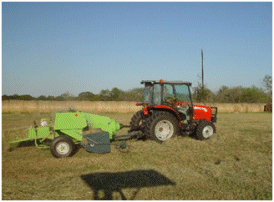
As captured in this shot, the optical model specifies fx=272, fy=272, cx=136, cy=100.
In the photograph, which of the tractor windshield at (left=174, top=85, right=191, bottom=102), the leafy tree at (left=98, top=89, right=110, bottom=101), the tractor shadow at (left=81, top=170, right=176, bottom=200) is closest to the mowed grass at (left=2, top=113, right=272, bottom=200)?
the tractor shadow at (left=81, top=170, right=176, bottom=200)

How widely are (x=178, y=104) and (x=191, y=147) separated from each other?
5.80 ft

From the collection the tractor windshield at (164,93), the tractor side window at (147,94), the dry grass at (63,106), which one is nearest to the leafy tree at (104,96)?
the dry grass at (63,106)

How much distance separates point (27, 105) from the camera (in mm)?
22406

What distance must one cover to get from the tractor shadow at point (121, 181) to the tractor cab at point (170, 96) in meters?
3.51

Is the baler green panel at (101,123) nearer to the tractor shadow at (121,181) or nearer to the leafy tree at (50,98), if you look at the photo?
the tractor shadow at (121,181)

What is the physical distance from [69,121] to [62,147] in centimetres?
72

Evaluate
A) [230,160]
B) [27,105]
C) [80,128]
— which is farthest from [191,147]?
[27,105]

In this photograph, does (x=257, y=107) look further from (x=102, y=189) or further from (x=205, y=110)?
(x=102, y=189)

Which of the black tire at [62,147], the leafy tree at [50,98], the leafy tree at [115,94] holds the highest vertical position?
the leafy tree at [115,94]

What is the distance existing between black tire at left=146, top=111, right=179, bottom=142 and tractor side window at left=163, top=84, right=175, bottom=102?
625 millimetres

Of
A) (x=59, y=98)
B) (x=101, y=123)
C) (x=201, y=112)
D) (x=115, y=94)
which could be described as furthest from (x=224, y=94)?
(x=101, y=123)

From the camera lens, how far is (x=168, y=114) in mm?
8180

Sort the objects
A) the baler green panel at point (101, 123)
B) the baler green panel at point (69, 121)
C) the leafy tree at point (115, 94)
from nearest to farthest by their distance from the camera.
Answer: the baler green panel at point (69, 121)
the baler green panel at point (101, 123)
the leafy tree at point (115, 94)

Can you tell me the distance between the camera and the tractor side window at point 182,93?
28.7ft
